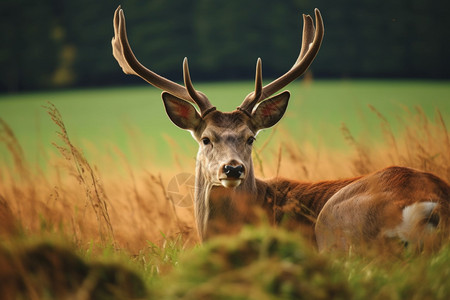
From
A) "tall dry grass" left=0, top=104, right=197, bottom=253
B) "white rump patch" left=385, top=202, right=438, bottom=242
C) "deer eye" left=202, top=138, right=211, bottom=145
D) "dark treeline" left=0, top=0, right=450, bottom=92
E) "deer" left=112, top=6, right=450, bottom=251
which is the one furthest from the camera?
"dark treeline" left=0, top=0, right=450, bottom=92

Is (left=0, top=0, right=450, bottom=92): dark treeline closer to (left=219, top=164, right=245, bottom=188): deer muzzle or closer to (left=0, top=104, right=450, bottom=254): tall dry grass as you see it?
(left=0, top=104, right=450, bottom=254): tall dry grass

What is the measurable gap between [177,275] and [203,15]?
140 ft

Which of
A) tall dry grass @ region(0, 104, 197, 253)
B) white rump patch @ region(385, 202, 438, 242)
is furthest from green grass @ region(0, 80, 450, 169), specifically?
white rump patch @ region(385, 202, 438, 242)

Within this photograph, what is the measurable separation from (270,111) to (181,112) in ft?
2.47

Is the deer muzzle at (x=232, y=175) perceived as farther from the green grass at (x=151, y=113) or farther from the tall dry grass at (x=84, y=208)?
the green grass at (x=151, y=113)

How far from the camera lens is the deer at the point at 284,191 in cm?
325

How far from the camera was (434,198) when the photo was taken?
10.7 feet

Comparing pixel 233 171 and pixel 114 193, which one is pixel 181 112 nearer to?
pixel 233 171

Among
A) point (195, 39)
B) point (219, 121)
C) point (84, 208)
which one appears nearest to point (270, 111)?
point (219, 121)

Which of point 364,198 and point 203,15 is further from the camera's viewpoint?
point 203,15

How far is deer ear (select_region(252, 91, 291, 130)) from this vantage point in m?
4.45

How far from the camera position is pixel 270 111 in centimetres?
452

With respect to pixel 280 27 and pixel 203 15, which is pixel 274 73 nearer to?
pixel 280 27

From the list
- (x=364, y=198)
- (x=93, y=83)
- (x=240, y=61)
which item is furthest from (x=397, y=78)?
(x=364, y=198)
